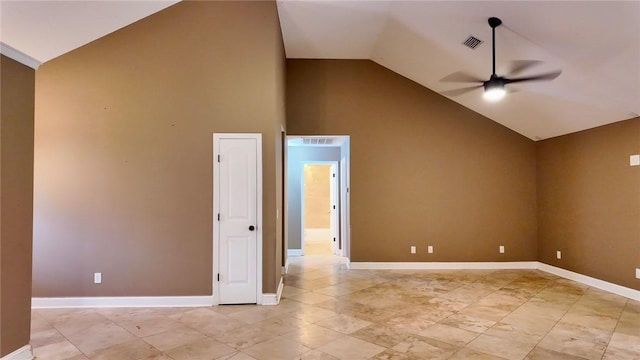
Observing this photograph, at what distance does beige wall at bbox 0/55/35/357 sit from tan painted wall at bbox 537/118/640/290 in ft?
22.9

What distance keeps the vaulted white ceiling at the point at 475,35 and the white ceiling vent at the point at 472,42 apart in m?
0.06

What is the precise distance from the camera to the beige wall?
2.77m

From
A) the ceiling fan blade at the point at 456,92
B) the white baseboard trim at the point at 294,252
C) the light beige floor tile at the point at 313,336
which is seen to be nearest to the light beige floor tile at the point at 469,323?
the light beige floor tile at the point at 313,336

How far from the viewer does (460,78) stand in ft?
18.6

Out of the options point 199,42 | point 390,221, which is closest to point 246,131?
point 199,42

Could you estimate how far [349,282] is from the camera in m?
5.48

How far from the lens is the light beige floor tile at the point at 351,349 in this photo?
2.98m

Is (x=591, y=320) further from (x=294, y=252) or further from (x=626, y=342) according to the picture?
(x=294, y=252)

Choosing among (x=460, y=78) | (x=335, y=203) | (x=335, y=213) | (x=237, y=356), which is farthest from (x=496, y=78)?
(x=335, y=213)

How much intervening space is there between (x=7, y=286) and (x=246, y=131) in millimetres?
2724

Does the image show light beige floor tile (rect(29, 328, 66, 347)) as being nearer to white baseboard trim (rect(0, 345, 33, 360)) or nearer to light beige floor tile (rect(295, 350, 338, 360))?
white baseboard trim (rect(0, 345, 33, 360))

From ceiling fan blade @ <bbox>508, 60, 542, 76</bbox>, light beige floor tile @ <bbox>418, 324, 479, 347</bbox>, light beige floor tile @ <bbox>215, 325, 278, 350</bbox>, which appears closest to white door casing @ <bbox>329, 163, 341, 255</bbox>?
ceiling fan blade @ <bbox>508, 60, 542, 76</bbox>

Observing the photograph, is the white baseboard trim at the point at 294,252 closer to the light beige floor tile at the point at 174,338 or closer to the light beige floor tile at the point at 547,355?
the light beige floor tile at the point at 174,338

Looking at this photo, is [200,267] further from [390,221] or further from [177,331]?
[390,221]
